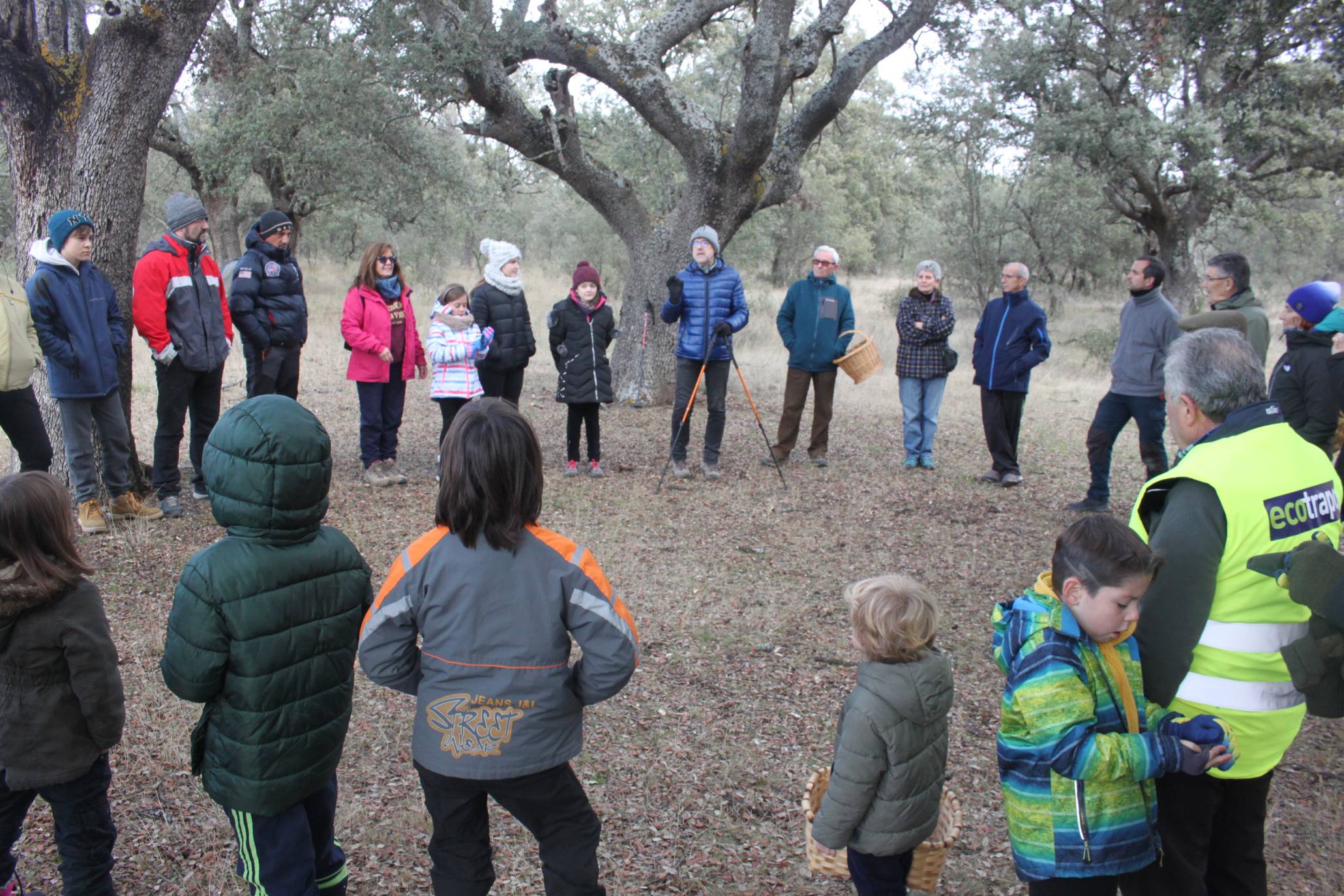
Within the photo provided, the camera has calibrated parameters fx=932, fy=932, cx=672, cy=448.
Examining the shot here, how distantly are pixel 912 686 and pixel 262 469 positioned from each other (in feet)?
5.34

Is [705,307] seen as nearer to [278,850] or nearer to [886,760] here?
[886,760]

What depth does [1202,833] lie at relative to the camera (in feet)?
7.30

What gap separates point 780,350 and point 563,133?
23.3ft

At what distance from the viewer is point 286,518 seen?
2.25 meters

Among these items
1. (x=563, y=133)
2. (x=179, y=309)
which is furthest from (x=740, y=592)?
(x=563, y=133)

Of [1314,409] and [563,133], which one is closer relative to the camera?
[1314,409]

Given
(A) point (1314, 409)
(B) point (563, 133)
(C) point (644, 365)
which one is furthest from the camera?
(C) point (644, 365)

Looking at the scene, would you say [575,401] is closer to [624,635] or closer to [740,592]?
[740,592]

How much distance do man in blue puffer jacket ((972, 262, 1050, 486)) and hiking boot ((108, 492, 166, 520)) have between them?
5.95 m

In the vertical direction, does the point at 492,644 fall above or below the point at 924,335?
below

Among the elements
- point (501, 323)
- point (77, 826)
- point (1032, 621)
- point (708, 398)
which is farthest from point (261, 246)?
point (1032, 621)

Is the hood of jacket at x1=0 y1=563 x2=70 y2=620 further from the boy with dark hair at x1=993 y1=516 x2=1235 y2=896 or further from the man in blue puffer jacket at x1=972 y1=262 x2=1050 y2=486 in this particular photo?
the man in blue puffer jacket at x1=972 y1=262 x2=1050 y2=486

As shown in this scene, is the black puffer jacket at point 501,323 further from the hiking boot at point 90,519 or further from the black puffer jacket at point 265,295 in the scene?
the hiking boot at point 90,519

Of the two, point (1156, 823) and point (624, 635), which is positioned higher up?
point (624, 635)
